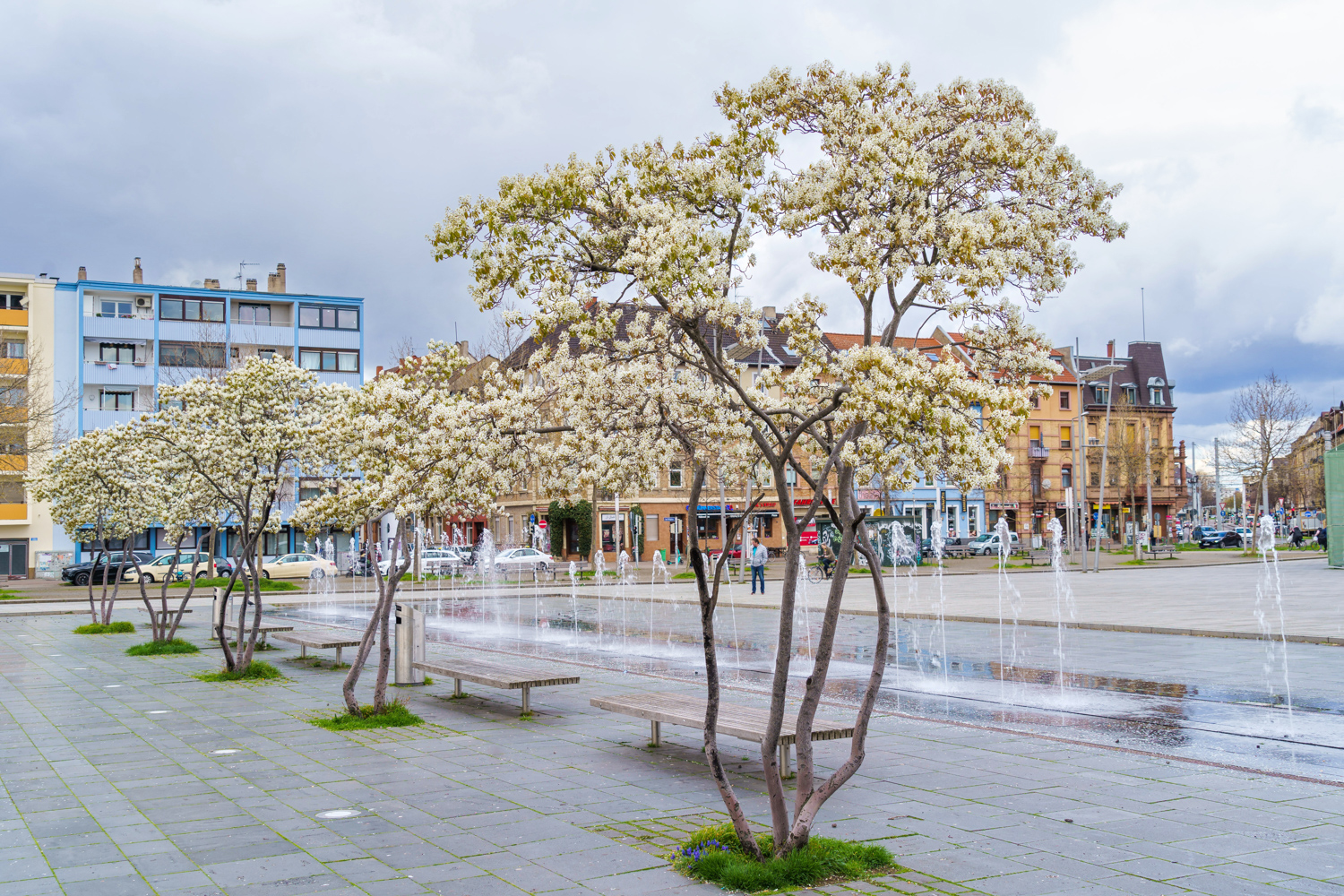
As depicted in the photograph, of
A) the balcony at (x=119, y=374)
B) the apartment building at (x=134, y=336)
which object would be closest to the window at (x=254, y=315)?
the apartment building at (x=134, y=336)

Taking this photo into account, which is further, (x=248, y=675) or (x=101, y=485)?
(x=101, y=485)

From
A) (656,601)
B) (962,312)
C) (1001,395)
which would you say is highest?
(962,312)

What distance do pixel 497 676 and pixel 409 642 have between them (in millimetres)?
2741

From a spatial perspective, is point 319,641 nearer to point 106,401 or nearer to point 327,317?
point 106,401

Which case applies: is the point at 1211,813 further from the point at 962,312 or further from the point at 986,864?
the point at 962,312

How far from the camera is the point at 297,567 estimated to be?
4838 centimetres

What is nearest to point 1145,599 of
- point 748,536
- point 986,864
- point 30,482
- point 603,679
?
point 603,679

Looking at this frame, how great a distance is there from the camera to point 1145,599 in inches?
1041

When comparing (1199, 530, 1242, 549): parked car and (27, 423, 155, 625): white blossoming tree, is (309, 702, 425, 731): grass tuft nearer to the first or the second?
(27, 423, 155, 625): white blossoming tree

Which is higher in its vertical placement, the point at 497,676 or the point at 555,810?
the point at 497,676

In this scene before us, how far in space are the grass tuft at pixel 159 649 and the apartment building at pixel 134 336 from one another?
135 ft

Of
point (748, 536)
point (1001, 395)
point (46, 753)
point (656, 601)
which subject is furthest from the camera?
point (748, 536)

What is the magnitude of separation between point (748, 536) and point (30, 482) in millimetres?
36498

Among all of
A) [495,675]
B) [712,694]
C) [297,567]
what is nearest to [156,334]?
[297,567]
